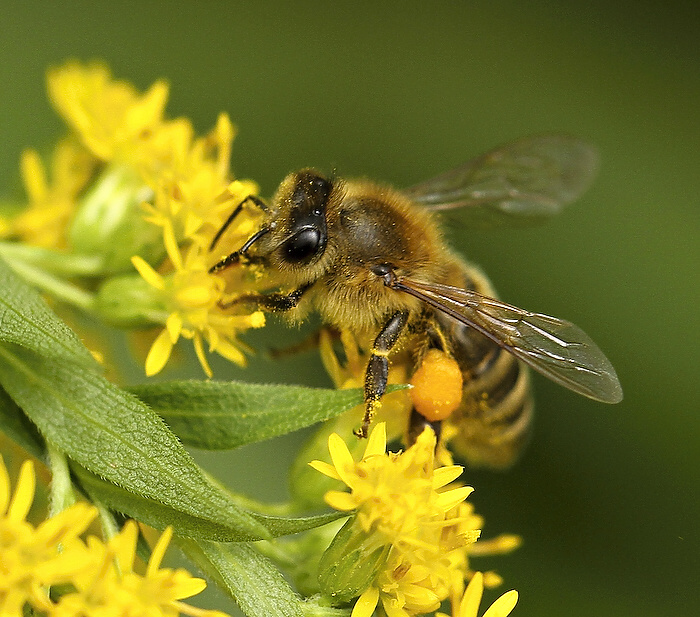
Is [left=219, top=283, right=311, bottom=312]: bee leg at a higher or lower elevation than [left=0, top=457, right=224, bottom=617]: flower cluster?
higher

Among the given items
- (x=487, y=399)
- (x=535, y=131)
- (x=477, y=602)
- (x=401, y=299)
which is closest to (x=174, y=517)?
(x=477, y=602)

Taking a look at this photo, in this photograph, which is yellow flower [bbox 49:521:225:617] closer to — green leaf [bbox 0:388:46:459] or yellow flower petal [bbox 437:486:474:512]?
green leaf [bbox 0:388:46:459]

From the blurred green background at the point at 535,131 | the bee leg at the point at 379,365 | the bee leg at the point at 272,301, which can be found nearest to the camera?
the bee leg at the point at 379,365

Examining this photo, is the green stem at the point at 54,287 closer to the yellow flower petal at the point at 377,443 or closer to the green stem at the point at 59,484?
the green stem at the point at 59,484

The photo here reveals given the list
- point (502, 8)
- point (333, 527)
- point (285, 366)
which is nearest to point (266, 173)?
point (285, 366)

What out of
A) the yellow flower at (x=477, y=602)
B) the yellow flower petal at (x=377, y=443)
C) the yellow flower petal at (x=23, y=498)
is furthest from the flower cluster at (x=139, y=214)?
the yellow flower at (x=477, y=602)

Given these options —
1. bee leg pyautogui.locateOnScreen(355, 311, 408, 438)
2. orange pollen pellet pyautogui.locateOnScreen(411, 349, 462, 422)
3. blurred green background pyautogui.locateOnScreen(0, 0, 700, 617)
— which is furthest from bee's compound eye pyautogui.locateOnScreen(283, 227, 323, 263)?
blurred green background pyautogui.locateOnScreen(0, 0, 700, 617)

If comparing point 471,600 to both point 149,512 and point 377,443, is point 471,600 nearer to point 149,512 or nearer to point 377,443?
point 377,443
